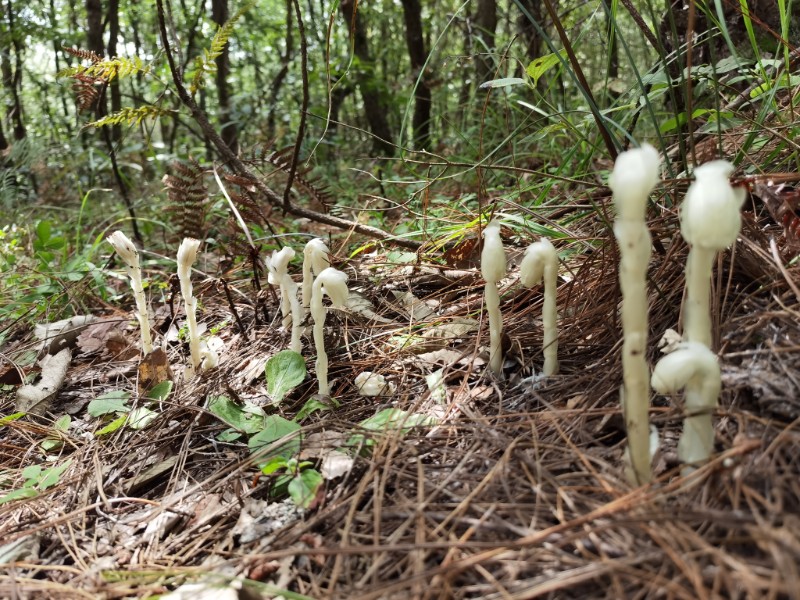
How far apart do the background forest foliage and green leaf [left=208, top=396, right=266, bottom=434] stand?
3.20 ft

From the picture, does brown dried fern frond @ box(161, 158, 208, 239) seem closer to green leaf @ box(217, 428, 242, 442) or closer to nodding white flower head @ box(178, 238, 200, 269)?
nodding white flower head @ box(178, 238, 200, 269)

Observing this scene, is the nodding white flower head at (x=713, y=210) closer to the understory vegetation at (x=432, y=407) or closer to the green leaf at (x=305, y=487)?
the understory vegetation at (x=432, y=407)

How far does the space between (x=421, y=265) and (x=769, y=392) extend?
4.80ft

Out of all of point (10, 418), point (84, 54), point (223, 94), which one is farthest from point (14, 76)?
point (10, 418)

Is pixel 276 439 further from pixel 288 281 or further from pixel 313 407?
pixel 288 281

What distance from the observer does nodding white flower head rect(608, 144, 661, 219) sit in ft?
3.21

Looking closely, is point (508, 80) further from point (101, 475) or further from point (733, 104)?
point (101, 475)

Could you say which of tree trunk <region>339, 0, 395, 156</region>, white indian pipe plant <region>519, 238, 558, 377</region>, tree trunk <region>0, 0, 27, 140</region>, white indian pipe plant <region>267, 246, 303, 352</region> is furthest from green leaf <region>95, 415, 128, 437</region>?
tree trunk <region>0, 0, 27, 140</region>

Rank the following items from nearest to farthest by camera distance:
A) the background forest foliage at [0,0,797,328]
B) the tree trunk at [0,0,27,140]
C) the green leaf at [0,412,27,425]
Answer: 1. the green leaf at [0,412,27,425]
2. the background forest foliage at [0,0,797,328]
3. the tree trunk at [0,0,27,140]

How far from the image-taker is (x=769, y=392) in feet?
3.94

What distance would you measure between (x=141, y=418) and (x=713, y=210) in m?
1.76

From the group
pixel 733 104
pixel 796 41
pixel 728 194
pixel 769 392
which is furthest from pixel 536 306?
pixel 796 41

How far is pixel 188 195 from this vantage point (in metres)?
3.07

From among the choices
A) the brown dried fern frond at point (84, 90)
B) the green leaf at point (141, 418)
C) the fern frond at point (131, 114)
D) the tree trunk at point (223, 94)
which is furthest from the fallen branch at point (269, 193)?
the tree trunk at point (223, 94)
